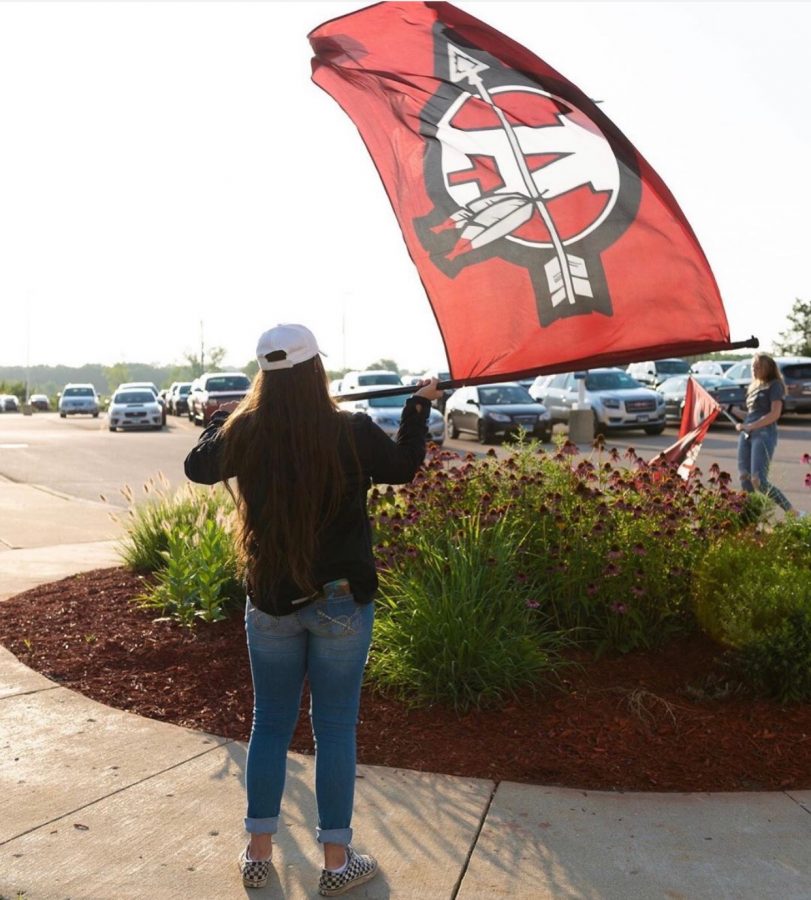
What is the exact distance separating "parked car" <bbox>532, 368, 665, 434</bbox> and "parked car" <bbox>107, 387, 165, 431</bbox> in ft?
50.2

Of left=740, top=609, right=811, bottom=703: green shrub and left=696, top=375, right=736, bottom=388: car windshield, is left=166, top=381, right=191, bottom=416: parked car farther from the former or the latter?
left=740, top=609, right=811, bottom=703: green shrub

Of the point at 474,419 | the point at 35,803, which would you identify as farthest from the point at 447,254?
the point at 474,419

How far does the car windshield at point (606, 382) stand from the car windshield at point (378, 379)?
231 inches

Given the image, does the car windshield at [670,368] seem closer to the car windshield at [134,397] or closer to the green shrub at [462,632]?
the car windshield at [134,397]

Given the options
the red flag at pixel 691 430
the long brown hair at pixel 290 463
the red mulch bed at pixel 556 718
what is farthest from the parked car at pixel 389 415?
the long brown hair at pixel 290 463

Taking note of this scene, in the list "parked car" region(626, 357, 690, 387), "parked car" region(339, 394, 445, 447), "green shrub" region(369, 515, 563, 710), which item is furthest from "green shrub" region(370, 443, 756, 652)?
"parked car" region(626, 357, 690, 387)

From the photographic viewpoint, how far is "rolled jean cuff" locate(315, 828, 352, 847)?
3415mm

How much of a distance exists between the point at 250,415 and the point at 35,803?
5.82 feet

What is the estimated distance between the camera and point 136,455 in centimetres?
2448

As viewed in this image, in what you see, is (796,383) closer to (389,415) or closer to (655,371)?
(655,371)

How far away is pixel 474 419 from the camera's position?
25812mm

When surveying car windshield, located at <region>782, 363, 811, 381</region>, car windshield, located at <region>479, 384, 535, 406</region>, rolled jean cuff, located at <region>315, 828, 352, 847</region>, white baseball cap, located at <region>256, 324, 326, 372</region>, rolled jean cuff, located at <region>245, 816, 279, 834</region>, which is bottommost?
rolled jean cuff, located at <region>315, 828, 352, 847</region>

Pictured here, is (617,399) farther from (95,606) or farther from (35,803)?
(35,803)

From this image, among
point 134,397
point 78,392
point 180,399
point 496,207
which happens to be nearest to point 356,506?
point 496,207
